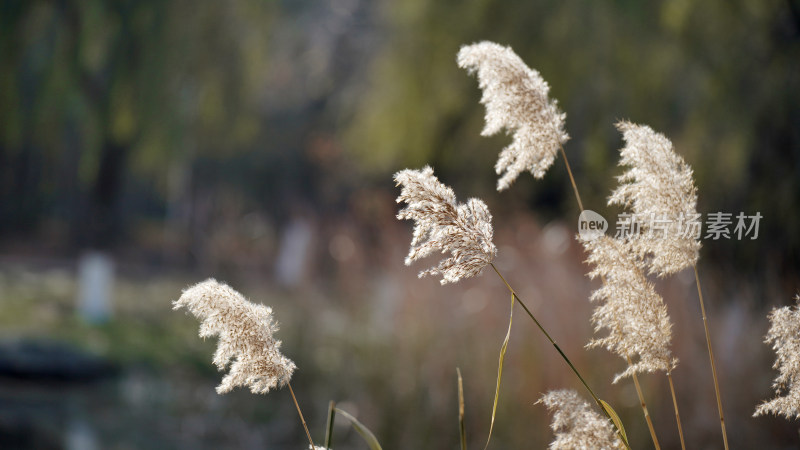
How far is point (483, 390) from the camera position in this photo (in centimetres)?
396

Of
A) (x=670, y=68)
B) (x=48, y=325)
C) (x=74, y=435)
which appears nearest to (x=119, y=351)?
(x=48, y=325)

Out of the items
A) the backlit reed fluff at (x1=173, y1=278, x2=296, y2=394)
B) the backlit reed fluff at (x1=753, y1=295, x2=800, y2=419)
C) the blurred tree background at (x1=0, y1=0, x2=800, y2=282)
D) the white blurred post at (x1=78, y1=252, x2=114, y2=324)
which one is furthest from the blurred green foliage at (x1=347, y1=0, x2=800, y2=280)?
the white blurred post at (x1=78, y1=252, x2=114, y2=324)

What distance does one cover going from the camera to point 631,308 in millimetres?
1140

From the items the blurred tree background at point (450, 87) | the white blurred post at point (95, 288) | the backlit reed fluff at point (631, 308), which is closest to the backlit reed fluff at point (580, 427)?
the backlit reed fluff at point (631, 308)

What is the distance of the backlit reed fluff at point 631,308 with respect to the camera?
113 centimetres

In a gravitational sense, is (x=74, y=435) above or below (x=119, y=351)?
below

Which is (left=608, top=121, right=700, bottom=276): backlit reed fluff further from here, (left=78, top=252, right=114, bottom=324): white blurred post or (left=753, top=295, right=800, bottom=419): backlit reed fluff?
(left=78, top=252, right=114, bottom=324): white blurred post

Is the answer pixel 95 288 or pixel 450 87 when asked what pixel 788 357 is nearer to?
pixel 450 87

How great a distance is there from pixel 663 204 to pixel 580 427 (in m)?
0.34

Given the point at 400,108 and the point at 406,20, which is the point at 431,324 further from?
the point at 406,20

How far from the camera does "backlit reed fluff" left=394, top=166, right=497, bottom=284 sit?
105 cm

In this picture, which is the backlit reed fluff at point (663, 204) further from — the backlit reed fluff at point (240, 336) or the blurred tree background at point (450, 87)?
the blurred tree background at point (450, 87)

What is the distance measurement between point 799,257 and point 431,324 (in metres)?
1.88

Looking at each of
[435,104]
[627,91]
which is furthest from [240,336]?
[435,104]
